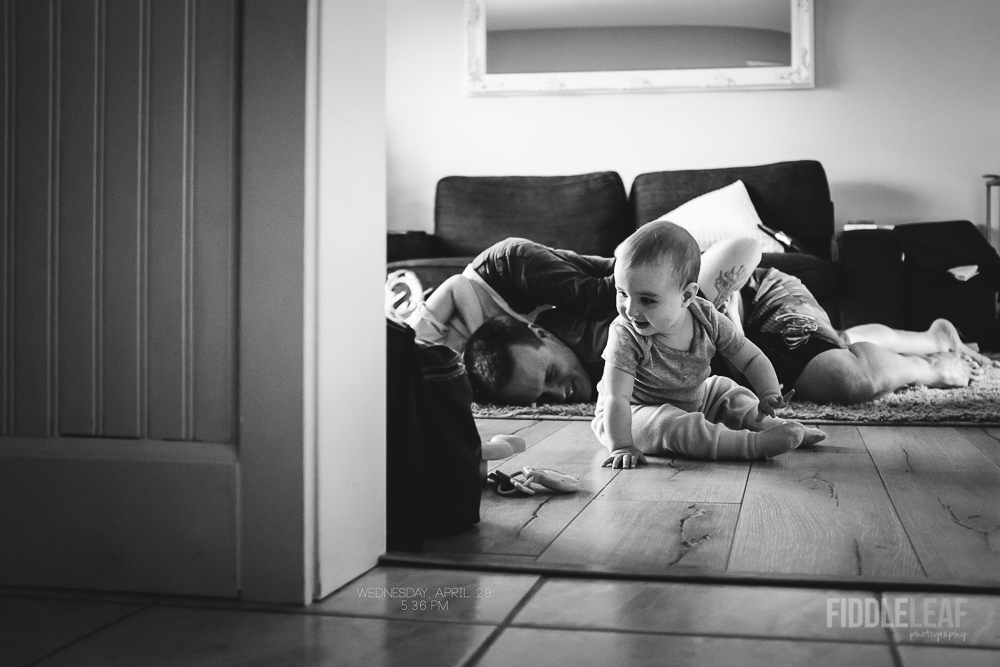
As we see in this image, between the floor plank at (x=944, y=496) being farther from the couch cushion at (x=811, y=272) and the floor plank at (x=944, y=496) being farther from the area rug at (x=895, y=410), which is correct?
the couch cushion at (x=811, y=272)

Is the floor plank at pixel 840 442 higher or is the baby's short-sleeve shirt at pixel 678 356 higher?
the baby's short-sleeve shirt at pixel 678 356

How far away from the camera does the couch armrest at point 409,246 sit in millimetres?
3809

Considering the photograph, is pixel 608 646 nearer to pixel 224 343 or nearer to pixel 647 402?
Result: pixel 224 343

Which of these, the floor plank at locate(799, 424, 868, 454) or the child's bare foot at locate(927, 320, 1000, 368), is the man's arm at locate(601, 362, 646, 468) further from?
the child's bare foot at locate(927, 320, 1000, 368)

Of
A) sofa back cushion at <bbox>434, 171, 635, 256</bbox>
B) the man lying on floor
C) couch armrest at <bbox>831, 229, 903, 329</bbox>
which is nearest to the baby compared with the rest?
the man lying on floor

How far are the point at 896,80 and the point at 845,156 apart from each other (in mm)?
429

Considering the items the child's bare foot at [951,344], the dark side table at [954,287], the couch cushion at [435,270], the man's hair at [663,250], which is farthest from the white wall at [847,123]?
the man's hair at [663,250]

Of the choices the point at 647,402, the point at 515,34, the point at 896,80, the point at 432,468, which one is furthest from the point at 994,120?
the point at 432,468

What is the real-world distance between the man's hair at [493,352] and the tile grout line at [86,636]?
1623mm

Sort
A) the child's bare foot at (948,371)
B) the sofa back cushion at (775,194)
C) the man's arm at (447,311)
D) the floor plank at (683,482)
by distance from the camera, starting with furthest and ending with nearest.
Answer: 1. the sofa back cushion at (775,194)
2. the child's bare foot at (948,371)
3. the man's arm at (447,311)
4. the floor plank at (683,482)

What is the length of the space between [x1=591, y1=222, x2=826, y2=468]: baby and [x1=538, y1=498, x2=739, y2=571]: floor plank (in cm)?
35

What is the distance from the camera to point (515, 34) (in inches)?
183

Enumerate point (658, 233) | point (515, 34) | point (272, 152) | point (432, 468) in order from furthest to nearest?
point (515, 34), point (658, 233), point (432, 468), point (272, 152)

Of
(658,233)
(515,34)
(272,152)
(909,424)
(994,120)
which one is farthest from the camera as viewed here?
(515,34)
